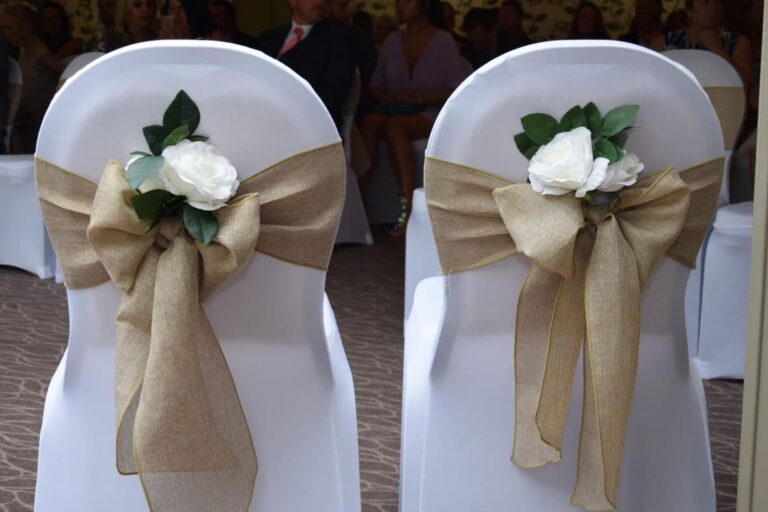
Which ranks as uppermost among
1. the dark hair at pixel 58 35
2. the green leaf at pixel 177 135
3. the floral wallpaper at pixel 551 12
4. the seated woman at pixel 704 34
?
the floral wallpaper at pixel 551 12

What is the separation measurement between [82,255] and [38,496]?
1.44 ft

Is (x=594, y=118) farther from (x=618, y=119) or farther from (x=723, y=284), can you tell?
(x=723, y=284)

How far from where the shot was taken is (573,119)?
5.31ft

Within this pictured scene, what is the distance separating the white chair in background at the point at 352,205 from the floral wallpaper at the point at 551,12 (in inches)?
151

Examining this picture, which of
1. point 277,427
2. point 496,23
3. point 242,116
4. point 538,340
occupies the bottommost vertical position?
point 277,427

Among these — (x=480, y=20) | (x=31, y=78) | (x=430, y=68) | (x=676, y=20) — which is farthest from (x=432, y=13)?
(x=676, y=20)

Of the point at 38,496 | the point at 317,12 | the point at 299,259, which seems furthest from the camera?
the point at 317,12

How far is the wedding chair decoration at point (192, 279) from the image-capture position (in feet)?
5.22

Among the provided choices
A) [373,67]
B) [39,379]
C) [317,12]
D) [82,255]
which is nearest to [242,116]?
[82,255]

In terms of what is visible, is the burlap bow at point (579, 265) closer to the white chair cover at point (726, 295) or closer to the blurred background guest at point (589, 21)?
the white chair cover at point (726, 295)

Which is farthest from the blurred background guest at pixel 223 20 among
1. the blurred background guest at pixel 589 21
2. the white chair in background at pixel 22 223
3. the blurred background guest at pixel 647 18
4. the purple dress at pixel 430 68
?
the white chair in background at pixel 22 223

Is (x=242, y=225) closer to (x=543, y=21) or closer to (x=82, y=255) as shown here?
(x=82, y=255)

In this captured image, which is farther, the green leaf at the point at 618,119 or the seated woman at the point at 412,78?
the seated woman at the point at 412,78

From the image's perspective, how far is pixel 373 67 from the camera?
619 cm
